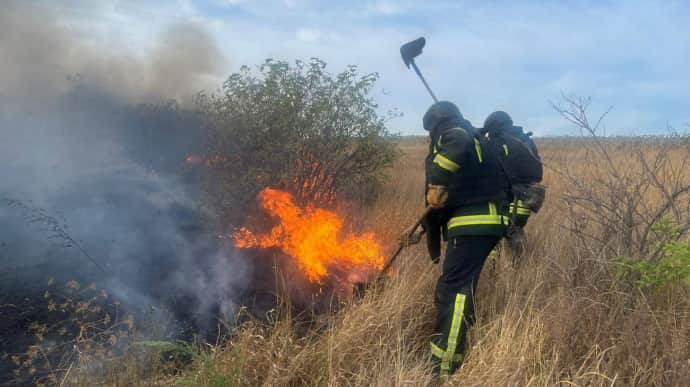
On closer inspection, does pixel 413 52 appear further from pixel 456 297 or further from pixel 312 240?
pixel 312 240

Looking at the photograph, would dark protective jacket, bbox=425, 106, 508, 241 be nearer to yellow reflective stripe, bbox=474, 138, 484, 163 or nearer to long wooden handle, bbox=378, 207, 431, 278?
yellow reflective stripe, bbox=474, 138, 484, 163

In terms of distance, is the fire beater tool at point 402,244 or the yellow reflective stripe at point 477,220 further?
the fire beater tool at point 402,244

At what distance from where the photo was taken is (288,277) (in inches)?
219

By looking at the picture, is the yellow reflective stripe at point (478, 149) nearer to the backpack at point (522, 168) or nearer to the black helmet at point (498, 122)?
the backpack at point (522, 168)

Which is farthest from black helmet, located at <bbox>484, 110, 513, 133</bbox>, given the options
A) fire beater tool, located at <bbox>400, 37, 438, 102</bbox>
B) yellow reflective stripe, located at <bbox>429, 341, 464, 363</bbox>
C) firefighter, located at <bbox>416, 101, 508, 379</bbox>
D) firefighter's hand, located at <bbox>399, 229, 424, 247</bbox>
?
yellow reflective stripe, located at <bbox>429, 341, 464, 363</bbox>

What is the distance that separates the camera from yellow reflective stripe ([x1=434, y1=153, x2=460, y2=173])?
346 centimetres

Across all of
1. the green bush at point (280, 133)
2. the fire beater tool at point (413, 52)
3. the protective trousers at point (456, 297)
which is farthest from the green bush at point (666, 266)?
the green bush at point (280, 133)

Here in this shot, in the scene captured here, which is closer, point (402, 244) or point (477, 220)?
point (477, 220)

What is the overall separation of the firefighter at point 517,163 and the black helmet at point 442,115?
127 centimetres

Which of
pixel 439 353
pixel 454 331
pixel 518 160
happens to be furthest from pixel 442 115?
pixel 518 160

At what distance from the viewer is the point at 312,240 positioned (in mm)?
6309

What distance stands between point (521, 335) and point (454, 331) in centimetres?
49

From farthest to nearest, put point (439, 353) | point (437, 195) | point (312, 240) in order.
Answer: point (312, 240) < point (437, 195) < point (439, 353)

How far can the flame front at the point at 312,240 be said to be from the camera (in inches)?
219
